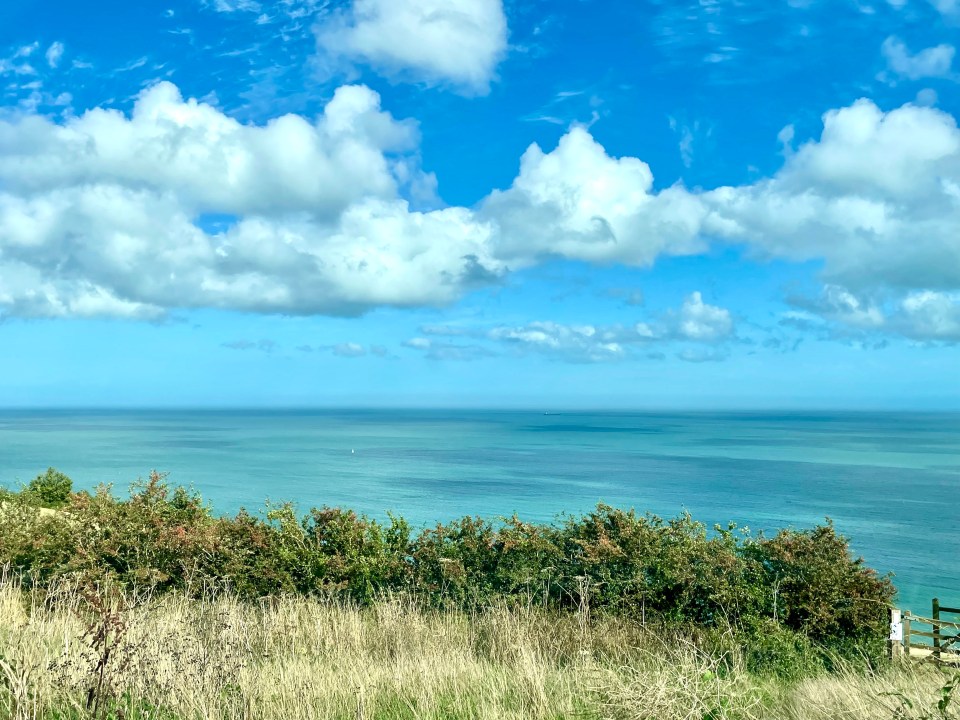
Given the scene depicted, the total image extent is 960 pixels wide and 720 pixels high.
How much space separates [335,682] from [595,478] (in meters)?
67.6

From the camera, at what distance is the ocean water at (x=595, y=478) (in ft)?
151

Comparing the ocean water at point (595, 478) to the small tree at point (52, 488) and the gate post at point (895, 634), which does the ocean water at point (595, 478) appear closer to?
the small tree at point (52, 488)

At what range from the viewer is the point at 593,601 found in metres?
12.1

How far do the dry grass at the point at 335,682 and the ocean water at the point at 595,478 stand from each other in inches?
938

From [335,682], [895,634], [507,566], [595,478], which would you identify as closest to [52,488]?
[507,566]

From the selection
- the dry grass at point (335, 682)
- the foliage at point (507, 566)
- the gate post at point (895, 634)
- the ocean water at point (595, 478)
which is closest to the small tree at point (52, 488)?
the ocean water at point (595, 478)

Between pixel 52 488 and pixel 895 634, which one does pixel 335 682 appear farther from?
pixel 52 488

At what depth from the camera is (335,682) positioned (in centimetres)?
612

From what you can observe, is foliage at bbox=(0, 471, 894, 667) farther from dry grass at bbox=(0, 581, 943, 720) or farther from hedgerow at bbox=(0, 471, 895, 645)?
dry grass at bbox=(0, 581, 943, 720)

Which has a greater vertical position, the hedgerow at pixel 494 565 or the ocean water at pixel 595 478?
the hedgerow at pixel 494 565

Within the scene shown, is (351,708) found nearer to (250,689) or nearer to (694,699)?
(250,689)

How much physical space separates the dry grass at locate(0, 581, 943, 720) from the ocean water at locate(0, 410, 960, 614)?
23.8 metres

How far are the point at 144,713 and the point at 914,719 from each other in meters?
5.19

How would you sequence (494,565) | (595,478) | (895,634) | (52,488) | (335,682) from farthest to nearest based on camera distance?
(595,478)
(52,488)
(895,634)
(494,565)
(335,682)
